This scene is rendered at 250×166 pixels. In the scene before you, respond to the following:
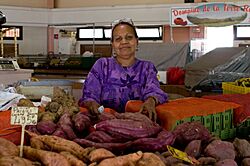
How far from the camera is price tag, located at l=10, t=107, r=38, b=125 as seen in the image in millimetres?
1643

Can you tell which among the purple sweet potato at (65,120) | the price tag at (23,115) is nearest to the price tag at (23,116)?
the price tag at (23,115)

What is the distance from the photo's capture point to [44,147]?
1.71 m

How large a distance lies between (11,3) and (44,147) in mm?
10793

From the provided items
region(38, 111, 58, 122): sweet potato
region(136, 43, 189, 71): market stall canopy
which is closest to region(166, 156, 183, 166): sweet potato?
region(38, 111, 58, 122): sweet potato

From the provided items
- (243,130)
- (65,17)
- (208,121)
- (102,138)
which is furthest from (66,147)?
(65,17)

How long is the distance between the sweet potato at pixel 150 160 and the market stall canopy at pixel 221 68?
4827 millimetres

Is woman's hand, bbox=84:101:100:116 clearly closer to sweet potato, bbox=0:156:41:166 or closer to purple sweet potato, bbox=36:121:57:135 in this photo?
purple sweet potato, bbox=36:121:57:135

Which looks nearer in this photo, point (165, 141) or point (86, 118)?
point (165, 141)

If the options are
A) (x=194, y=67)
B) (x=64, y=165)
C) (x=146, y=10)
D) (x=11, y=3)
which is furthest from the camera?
(x=11, y=3)

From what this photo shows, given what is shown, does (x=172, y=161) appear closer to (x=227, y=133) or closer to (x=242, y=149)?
(x=242, y=149)

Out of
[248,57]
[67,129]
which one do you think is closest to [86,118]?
Result: [67,129]

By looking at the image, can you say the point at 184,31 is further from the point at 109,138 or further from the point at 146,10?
the point at 109,138

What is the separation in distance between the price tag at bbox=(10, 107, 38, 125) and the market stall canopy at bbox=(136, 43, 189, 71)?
24.5ft

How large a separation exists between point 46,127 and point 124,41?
1.19 m
